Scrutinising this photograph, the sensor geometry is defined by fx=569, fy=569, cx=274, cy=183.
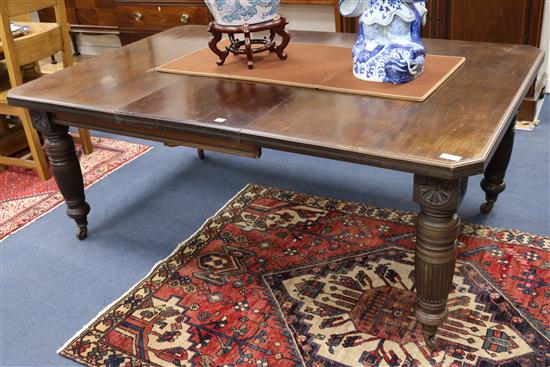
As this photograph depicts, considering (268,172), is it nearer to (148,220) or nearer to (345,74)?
(148,220)

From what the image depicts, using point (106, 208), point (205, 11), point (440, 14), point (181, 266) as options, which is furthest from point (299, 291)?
point (205, 11)

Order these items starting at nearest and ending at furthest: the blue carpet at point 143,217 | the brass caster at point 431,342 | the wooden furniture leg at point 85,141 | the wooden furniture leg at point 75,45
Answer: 1. the brass caster at point 431,342
2. the blue carpet at point 143,217
3. the wooden furniture leg at point 85,141
4. the wooden furniture leg at point 75,45

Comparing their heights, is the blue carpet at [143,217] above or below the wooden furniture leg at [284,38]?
below

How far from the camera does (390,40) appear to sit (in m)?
1.75

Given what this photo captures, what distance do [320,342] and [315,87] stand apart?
79 cm

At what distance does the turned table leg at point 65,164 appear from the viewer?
6.81ft

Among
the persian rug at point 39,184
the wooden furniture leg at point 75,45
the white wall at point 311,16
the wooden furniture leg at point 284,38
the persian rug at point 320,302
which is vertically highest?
the wooden furniture leg at point 284,38

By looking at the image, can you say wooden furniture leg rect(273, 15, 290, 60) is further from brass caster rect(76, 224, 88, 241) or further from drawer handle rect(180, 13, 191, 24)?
drawer handle rect(180, 13, 191, 24)

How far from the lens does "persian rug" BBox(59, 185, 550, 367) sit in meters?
1.67

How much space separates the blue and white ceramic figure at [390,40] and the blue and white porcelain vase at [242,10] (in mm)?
341

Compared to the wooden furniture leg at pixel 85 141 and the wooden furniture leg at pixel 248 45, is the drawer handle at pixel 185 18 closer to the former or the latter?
the wooden furniture leg at pixel 85 141

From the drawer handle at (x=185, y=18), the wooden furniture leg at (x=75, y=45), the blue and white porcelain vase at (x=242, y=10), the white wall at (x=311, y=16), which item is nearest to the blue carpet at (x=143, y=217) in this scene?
the blue and white porcelain vase at (x=242, y=10)

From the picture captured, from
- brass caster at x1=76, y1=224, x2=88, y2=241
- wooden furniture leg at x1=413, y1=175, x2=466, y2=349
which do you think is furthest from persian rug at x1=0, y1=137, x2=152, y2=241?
wooden furniture leg at x1=413, y1=175, x2=466, y2=349

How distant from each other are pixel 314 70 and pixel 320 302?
2.59 ft
